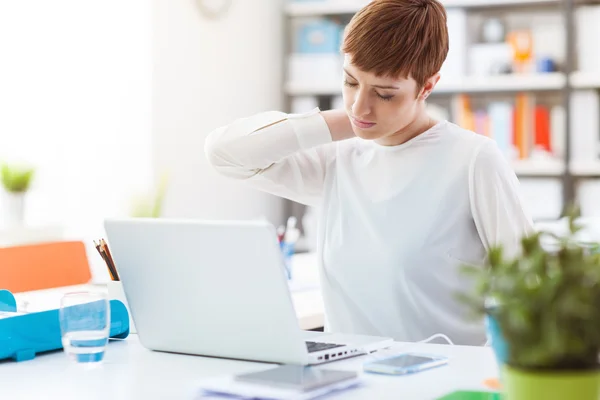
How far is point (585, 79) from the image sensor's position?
402 centimetres

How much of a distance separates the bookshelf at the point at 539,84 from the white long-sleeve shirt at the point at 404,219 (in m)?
2.32

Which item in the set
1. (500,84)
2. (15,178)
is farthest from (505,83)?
(15,178)

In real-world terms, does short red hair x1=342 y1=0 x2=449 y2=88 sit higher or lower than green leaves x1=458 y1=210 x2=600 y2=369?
higher

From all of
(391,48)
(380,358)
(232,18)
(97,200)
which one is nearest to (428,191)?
(391,48)

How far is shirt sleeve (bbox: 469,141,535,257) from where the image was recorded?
69.7 inches

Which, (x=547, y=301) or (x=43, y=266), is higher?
(x=547, y=301)

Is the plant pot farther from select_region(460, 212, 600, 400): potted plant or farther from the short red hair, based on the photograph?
the short red hair

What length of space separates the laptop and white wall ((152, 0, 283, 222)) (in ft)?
7.36

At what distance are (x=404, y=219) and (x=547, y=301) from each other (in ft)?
3.27

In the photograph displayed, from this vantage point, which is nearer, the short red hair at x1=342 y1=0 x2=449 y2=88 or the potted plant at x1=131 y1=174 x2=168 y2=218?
the short red hair at x1=342 y1=0 x2=449 y2=88

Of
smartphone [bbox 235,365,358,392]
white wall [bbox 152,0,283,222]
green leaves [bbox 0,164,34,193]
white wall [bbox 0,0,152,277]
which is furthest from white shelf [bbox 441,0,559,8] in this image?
smartphone [bbox 235,365,358,392]

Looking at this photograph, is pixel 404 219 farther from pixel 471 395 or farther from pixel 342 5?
pixel 342 5

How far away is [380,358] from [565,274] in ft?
1.87

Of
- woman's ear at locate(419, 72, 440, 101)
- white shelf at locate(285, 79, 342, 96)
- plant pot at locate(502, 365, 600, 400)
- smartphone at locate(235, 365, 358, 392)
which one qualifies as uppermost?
white shelf at locate(285, 79, 342, 96)
